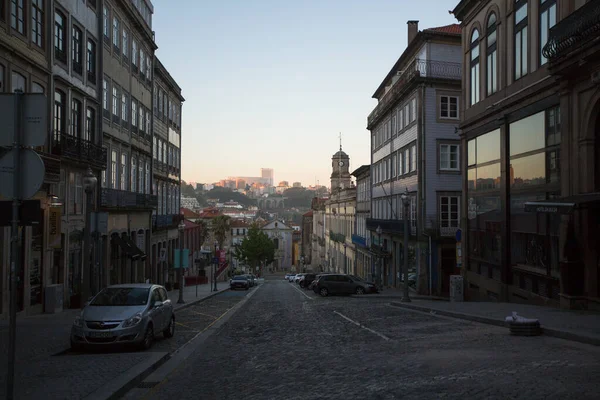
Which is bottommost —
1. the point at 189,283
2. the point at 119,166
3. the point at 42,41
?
the point at 189,283

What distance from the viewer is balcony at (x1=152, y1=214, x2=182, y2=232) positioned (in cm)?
4374

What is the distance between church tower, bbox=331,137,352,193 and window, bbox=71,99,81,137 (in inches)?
2663

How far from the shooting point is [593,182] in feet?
58.1

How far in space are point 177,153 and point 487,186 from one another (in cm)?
3680

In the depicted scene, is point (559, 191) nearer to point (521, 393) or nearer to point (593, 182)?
point (593, 182)

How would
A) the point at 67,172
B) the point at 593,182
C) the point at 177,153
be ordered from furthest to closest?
1. the point at 177,153
2. the point at 67,172
3. the point at 593,182

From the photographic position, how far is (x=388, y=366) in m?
11.2

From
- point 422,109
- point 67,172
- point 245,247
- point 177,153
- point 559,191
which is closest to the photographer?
point 559,191

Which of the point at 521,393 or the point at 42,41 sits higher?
the point at 42,41

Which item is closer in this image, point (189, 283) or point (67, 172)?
point (67, 172)

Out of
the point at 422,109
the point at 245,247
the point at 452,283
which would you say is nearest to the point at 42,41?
the point at 452,283

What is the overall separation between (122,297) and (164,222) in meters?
32.5

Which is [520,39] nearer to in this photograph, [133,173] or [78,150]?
[78,150]

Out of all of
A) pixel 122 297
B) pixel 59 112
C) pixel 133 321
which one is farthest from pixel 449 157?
pixel 133 321
